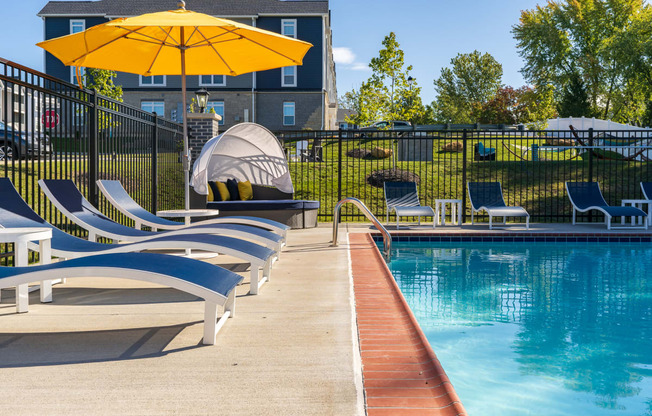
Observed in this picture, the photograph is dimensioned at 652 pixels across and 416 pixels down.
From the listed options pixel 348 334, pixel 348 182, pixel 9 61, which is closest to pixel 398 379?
pixel 348 334

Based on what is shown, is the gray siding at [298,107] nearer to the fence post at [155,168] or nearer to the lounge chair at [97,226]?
the fence post at [155,168]

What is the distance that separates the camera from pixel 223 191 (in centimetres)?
1020

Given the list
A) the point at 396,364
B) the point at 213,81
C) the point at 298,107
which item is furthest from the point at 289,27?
the point at 396,364

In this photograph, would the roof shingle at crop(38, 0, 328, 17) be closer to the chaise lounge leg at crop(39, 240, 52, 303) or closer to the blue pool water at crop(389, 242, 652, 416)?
the blue pool water at crop(389, 242, 652, 416)

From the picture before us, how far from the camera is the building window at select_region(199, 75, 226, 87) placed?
2964 cm

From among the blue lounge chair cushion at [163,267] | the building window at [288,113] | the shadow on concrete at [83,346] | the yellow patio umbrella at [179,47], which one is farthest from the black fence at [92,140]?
the building window at [288,113]

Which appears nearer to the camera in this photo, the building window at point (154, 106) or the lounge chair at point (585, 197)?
the lounge chair at point (585, 197)

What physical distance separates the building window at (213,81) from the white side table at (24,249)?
26580mm

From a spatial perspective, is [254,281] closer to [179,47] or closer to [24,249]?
[24,249]

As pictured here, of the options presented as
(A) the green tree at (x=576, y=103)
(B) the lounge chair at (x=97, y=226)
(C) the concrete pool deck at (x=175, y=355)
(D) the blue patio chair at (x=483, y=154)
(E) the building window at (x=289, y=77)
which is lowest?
(C) the concrete pool deck at (x=175, y=355)

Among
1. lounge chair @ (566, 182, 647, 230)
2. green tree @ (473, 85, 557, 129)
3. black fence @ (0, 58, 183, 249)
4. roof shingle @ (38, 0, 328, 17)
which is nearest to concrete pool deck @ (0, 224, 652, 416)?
black fence @ (0, 58, 183, 249)

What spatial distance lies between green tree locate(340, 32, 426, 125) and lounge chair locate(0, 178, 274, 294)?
14.1 meters

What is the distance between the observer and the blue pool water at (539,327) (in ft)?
11.3

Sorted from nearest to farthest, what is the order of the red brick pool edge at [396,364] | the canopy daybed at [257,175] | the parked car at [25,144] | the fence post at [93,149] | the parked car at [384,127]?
the red brick pool edge at [396,364] < the parked car at [25,144] < the fence post at [93,149] < the canopy daybed at [257,175] < the parked car at [384,127]
